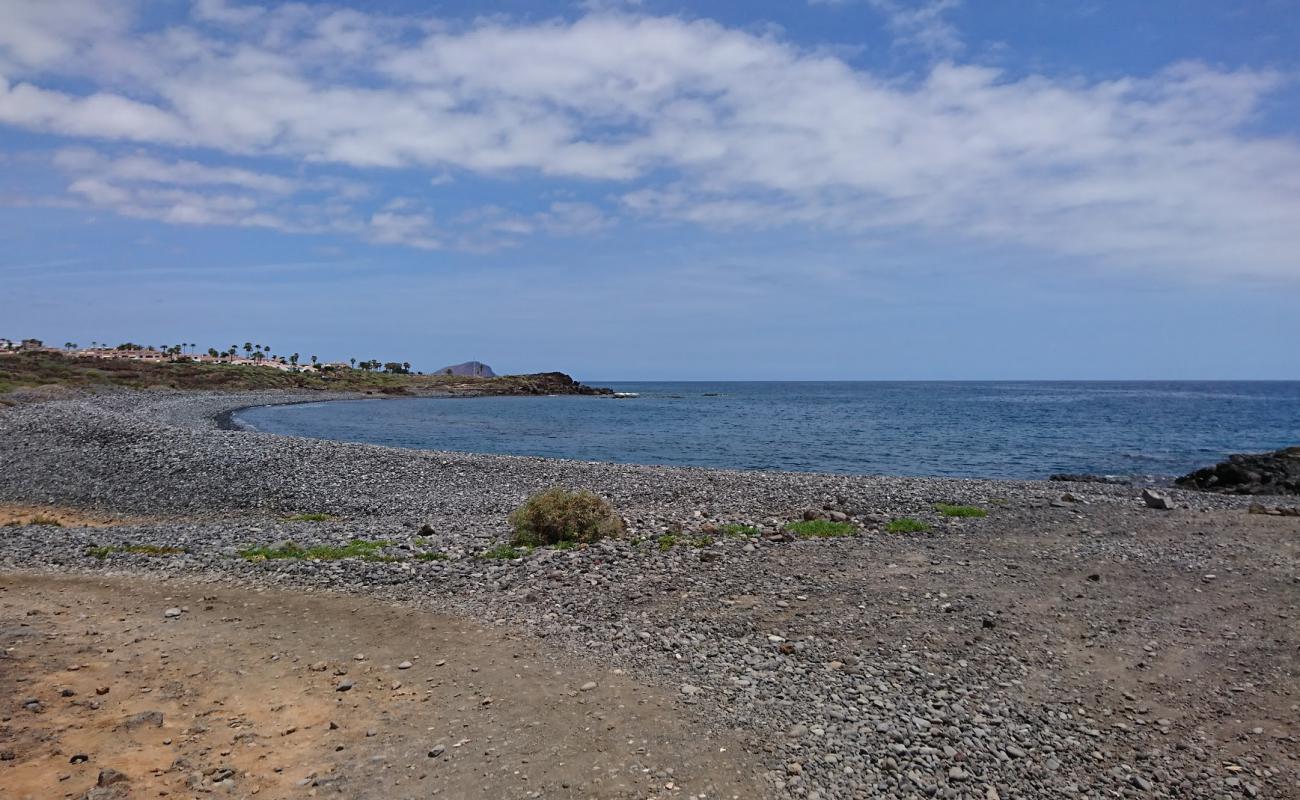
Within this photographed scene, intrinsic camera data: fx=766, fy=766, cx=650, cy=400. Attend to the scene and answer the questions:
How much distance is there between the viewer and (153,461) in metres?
28.7

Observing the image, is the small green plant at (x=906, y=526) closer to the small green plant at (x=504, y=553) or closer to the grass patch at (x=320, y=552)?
the small green plant at (x=504, y=553)

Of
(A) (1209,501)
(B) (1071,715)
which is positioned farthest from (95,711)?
(A) (1209,501)

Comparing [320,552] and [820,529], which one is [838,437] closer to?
[820,529]

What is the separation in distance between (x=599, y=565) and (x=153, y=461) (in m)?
22.6

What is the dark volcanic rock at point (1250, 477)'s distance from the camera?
1222 inches

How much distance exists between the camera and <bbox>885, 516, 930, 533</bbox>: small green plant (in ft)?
59.3

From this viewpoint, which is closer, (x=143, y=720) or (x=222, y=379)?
(x=143, y=720)

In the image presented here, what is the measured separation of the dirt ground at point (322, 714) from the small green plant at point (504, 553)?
3.32 metres

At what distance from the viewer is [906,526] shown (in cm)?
1823

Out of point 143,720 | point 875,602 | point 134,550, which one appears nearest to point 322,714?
point 143,720

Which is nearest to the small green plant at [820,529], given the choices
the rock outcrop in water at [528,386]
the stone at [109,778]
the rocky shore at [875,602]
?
the rocky shore at [875,602]

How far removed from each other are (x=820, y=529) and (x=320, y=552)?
1074cm

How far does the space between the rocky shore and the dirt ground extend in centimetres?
55

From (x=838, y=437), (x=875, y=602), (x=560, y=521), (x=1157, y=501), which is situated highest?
(x=560, y=521)
